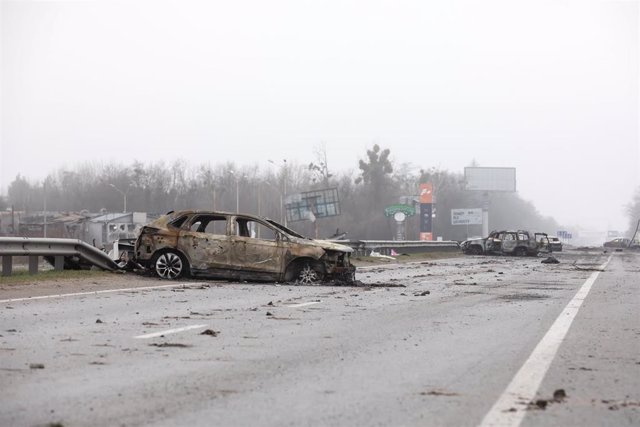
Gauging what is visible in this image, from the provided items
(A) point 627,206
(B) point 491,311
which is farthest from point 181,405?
(A) point 627,206

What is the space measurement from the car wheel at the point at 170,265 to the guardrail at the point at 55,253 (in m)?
2.14

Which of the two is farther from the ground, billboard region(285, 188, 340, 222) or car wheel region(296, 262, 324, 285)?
billboard region(285, 188, 340, 222)

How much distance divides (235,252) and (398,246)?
3019 cm

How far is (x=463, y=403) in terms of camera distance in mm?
5680

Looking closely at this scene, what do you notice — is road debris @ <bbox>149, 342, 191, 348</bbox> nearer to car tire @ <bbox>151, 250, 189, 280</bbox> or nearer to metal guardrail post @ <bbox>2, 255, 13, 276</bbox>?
car tire @ <bbox>151, 250, 189, 280</bbox>

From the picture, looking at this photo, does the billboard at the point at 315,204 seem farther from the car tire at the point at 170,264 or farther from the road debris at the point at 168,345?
the road debris at the point at 168,345

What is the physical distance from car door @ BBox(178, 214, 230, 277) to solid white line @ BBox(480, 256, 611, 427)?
28.9 ft

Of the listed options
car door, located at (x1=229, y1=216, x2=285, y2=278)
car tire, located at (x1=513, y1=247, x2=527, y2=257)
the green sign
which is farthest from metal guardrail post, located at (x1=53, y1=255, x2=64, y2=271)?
the green sign

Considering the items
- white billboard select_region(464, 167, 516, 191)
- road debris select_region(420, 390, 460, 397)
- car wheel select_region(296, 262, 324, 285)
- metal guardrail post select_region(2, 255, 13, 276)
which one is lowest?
road debris select_region(420, 390, 460, 397)

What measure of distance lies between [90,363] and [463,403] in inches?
130

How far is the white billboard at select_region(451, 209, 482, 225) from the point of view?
12619cm

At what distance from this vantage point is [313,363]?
7254 millimetres

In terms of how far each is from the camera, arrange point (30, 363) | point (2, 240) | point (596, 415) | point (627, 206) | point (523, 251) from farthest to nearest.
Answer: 1. point (627, 206)
2. point (523, 251)
3. point (2, 240)
4. point (30, 363)
5. point (596, 415)

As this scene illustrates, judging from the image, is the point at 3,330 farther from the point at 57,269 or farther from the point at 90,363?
the point at 57,269
